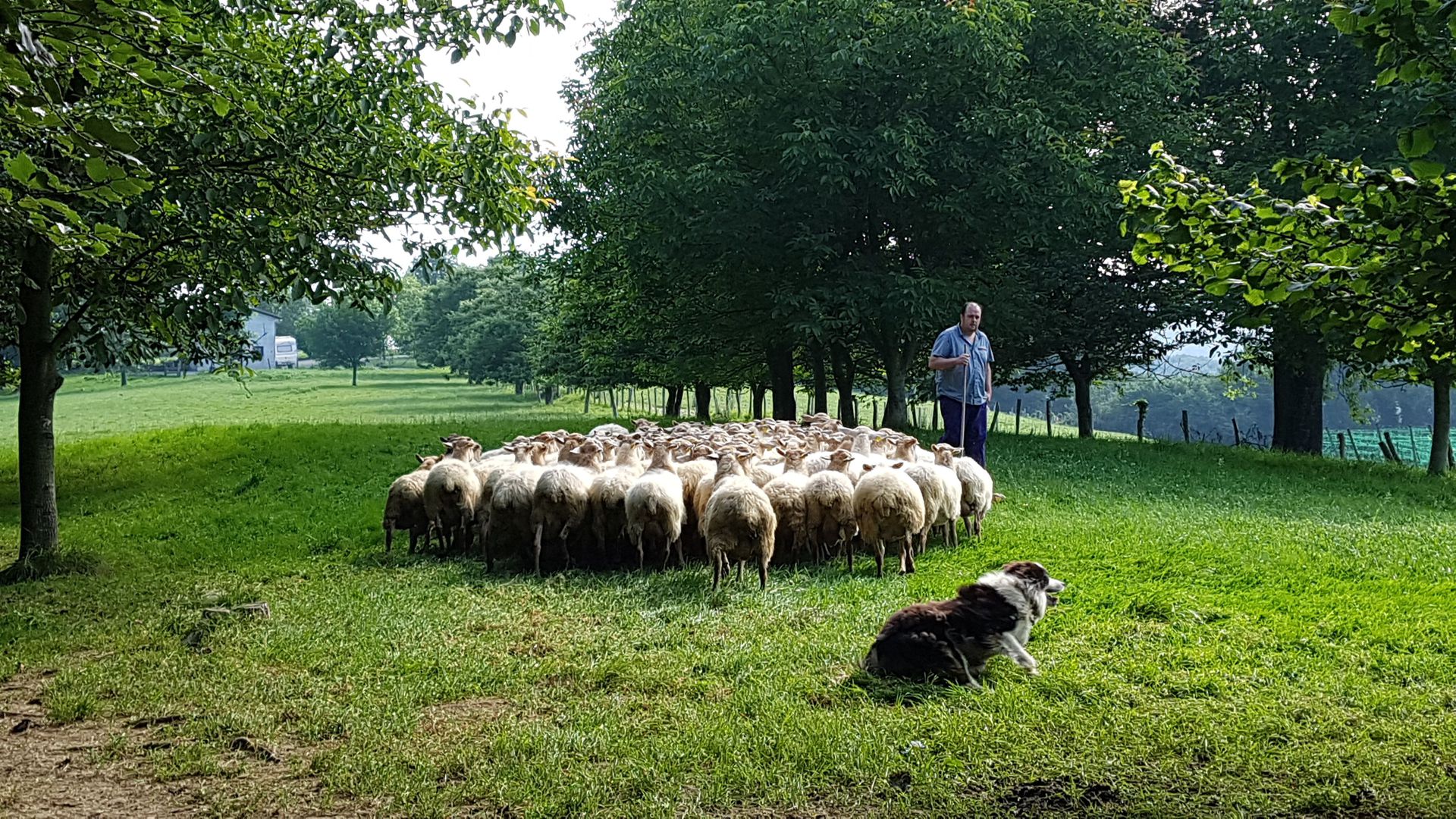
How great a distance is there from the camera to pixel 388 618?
732cm

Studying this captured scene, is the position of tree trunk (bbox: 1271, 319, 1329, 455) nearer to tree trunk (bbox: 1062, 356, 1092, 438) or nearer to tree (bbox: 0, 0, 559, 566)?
tree trunk (bbox: 1062, 356, 1092, 438)

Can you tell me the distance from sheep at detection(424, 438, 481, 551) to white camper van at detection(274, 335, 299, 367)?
10258 centimetres

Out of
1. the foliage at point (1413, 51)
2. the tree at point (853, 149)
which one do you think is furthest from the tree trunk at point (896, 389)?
the foliage at point (1413, 51)

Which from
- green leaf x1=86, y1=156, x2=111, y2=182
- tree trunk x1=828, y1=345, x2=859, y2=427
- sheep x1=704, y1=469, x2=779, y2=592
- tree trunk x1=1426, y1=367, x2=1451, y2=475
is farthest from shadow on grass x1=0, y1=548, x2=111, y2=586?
tree trunk x1=1426, y1=367, x2=1451, y2=475

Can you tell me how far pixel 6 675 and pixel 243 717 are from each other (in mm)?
2312

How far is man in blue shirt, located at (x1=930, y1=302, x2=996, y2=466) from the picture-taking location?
451 inches

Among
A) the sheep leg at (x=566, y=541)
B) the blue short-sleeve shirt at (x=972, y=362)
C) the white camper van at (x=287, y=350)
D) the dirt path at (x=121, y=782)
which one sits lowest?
the dirt path at (x=121, y=782)

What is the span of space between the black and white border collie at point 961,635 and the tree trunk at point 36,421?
28.2 feet

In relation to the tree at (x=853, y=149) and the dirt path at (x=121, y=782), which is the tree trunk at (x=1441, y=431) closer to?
the tree at (x=853, y=149)

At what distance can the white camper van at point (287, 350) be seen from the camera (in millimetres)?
105625

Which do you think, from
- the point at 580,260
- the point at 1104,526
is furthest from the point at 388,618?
the point at 580,260

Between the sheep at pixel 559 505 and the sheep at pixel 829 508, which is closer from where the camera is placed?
the sheep at pixel 829 508

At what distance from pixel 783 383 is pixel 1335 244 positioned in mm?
19439

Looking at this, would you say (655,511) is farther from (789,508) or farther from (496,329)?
(496,329)
